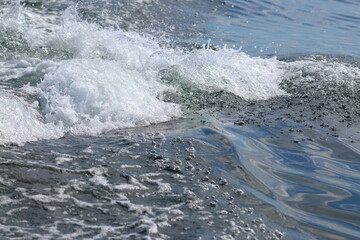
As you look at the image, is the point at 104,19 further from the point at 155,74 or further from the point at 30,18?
the point at 155,74

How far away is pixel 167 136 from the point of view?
5328 millimetres

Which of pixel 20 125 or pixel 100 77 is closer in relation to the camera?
pixel 20 125

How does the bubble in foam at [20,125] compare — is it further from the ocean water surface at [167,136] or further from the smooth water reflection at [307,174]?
the smooth water reflection at [307,174]

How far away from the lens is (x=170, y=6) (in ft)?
41.5

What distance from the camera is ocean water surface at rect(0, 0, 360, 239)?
373 centimetres

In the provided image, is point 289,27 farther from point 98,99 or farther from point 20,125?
point 20,125

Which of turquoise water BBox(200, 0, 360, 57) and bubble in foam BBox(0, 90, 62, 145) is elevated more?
turquoise water BBox(200, 0, 360, 57)

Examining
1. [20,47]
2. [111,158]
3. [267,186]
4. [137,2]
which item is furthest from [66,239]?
[137,2]

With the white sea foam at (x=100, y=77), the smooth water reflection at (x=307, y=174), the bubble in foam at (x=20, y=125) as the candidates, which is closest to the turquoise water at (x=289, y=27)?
the white sea foam at (x=100, y=77)

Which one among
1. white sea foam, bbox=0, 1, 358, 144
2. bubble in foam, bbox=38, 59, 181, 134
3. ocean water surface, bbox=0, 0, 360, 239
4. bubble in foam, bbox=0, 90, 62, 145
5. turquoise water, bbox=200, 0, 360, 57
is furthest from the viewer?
turquoise water, bbox=200, 0, 360, 57

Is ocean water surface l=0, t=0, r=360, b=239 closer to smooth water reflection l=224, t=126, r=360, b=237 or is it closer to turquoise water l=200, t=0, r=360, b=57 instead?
smooth water reflection l=224, t=126, r=360, b=237

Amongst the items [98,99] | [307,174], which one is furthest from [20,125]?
[307,174]

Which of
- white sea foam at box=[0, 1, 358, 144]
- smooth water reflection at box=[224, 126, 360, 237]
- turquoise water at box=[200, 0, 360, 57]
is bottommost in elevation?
smooth water reflection at box=[224, 126, 360, 237]

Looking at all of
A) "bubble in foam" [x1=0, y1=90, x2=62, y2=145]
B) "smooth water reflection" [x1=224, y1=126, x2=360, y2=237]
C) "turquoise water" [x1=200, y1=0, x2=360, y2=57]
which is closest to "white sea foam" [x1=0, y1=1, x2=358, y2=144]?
"bubble in foam" [x1=0, y1=90, x2=62, y2=145]
